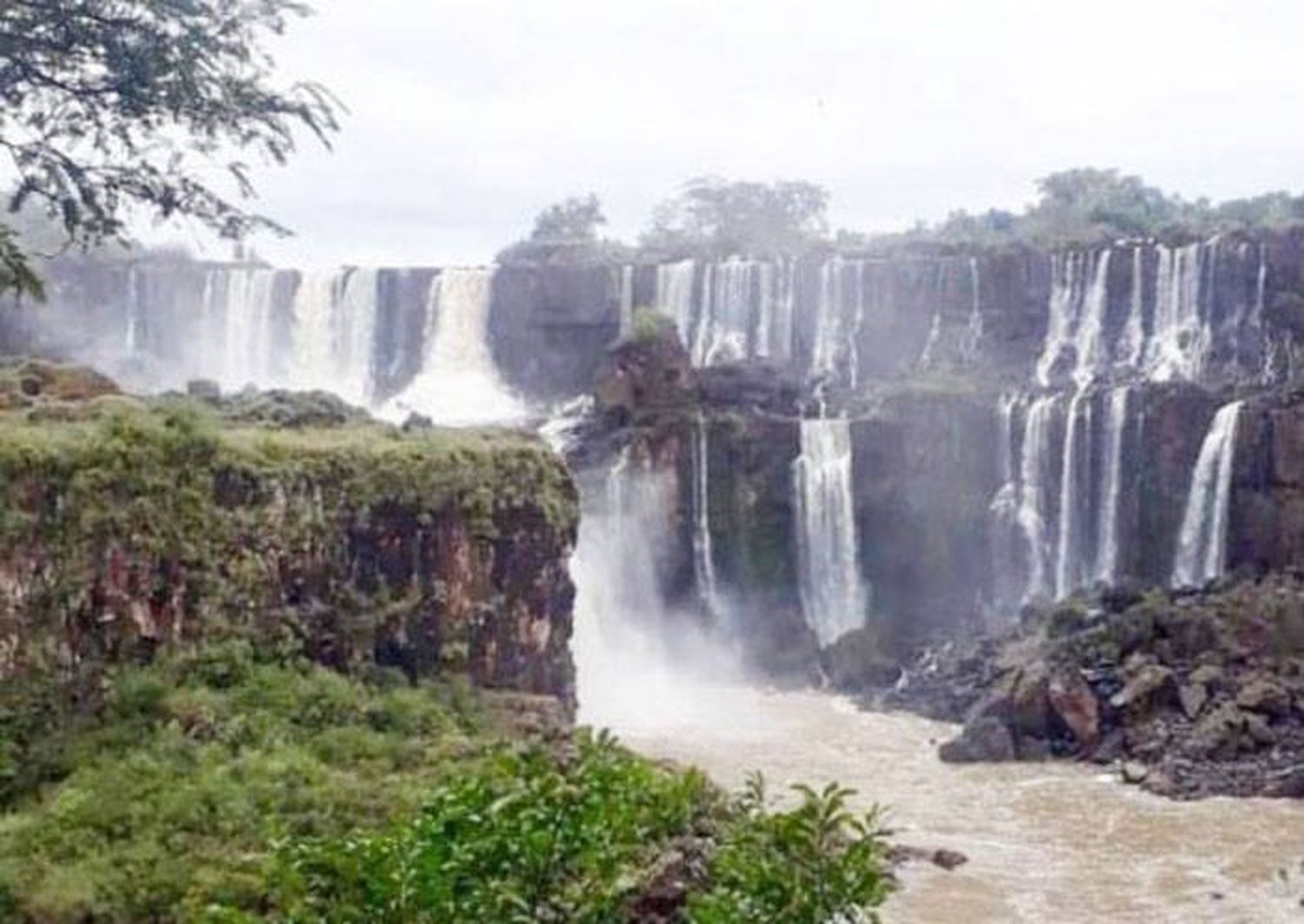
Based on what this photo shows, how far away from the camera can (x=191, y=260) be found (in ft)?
177

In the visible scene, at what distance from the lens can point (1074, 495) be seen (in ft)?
131

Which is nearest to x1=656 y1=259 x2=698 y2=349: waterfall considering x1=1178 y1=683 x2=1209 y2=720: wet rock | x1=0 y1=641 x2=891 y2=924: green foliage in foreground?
x1=1178 y1=683 x2=1209 y2=720: wet rock

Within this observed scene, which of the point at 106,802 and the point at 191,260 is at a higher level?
the point at 191,260

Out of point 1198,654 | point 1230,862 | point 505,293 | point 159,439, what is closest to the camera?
point 159,439

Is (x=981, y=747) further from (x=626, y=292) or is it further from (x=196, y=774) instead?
(x=626, y=292)

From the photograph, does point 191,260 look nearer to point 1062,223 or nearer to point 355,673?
point 1062,223

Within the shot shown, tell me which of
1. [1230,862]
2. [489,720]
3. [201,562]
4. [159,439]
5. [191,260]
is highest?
[191,260]

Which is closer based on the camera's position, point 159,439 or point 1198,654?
point 159,439

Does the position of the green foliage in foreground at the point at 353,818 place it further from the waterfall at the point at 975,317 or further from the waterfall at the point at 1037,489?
the waterfall at the point at 975,317

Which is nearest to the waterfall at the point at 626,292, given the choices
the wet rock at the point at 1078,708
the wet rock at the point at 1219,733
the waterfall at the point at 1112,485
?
the waterfall at the point at 1112,485

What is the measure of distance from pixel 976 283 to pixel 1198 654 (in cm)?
1858

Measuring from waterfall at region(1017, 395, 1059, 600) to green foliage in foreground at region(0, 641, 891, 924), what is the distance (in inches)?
908

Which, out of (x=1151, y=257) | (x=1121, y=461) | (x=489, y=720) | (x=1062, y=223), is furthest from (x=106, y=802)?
(x=1062, y=223)

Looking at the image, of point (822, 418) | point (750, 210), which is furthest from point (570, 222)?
point (822, 418)
